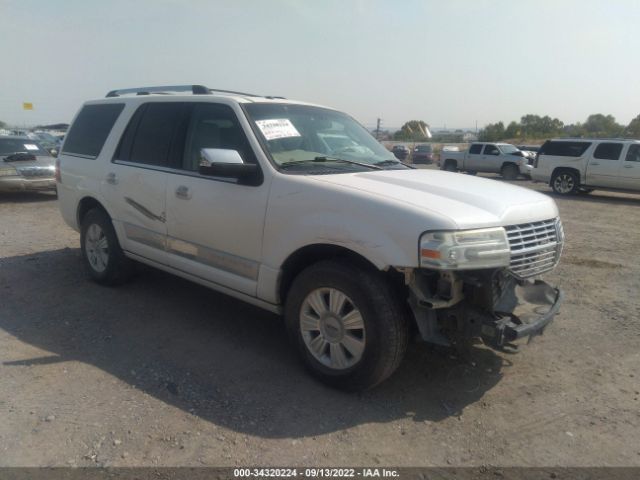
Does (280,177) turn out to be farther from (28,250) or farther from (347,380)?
(28,250)

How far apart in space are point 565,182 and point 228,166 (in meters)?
15.4

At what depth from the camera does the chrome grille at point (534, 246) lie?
10.6 ft

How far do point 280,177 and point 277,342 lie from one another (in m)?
1.42

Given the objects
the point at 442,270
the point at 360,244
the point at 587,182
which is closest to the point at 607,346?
the point at 442,270

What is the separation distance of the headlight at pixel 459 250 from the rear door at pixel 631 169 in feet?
46.9

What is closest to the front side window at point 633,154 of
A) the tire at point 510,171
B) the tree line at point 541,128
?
the tire at point 510,171

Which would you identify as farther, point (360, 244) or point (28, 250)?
point (28, 250)

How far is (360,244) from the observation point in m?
3.19

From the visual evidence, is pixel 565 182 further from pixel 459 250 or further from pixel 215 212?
pixel 459 250

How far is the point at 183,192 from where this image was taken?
169 inches

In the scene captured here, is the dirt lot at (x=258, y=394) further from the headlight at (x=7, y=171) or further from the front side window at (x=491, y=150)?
the front side window at (x=491, y=150)

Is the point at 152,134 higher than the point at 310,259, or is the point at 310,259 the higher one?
the point at 152,134

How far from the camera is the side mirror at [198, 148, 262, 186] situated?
11.6 ft

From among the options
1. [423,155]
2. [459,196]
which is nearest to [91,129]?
[459,196]
